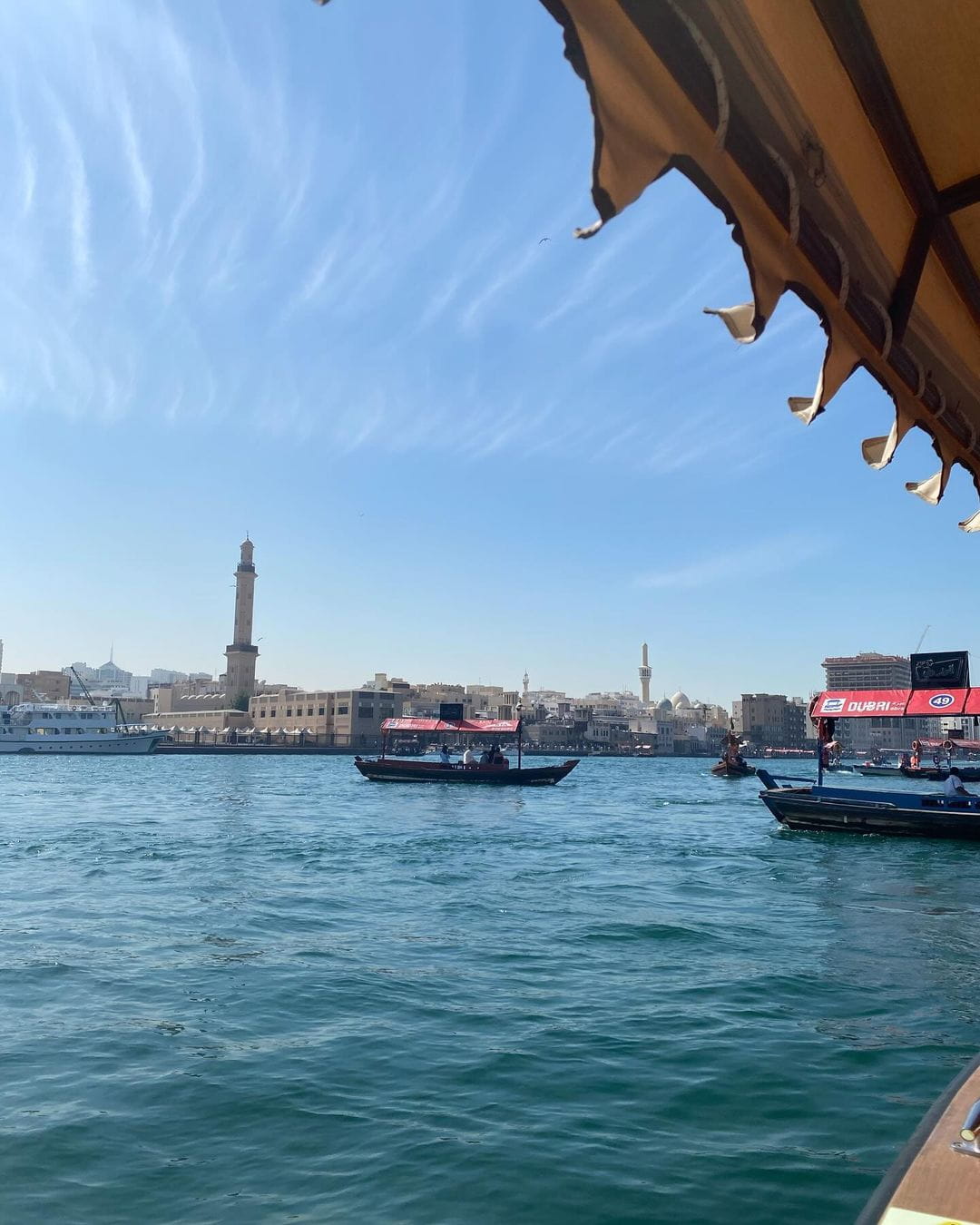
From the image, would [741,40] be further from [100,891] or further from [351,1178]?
[100,891]

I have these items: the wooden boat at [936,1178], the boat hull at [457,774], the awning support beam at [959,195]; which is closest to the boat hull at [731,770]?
the boat hull at [457,774]

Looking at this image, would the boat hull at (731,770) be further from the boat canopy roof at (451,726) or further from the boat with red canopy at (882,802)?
the boat with red canopy at (882,802)

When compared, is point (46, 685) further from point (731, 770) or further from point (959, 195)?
point (959, 195)

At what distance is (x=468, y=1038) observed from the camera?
809cm

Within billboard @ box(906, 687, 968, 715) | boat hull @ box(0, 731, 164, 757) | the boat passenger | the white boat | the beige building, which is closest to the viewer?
the boat passenger

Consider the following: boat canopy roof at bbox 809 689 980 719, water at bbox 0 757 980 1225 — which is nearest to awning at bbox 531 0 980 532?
water at bbox 0 757 980 1225

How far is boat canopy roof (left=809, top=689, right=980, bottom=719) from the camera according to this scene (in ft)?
85.4

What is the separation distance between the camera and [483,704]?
155625 millimetres

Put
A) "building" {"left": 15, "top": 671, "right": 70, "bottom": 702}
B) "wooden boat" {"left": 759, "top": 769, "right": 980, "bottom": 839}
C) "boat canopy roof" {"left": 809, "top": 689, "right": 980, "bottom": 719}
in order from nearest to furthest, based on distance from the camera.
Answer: "wooden boat" {"left": 759, "top": 769, "right": 980, "bottom": 839} < "boat canopy roof" {"left": 809, "top": 689, "right": 980, "bottom": 719} < "building" {"left": 15, "top": 671, "right": 70, "bottom": 702}

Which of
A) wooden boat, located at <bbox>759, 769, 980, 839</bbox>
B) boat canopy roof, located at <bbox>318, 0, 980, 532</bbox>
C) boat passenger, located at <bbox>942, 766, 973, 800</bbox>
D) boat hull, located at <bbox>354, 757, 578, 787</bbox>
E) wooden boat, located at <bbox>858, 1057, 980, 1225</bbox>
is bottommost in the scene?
boat hull, located at <bbox>354, 757, 578, 787</bbox>

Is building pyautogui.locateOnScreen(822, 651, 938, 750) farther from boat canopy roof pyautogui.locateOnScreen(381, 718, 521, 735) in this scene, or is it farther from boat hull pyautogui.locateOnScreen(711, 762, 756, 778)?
boat canopy roof pyautogui.locateOnScreen(381, 718, 521, 735)

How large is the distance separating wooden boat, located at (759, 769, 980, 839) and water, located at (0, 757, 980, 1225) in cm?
538

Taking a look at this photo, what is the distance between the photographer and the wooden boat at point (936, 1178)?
2465 millimetres

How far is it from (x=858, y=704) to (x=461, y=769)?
69.5 ft
